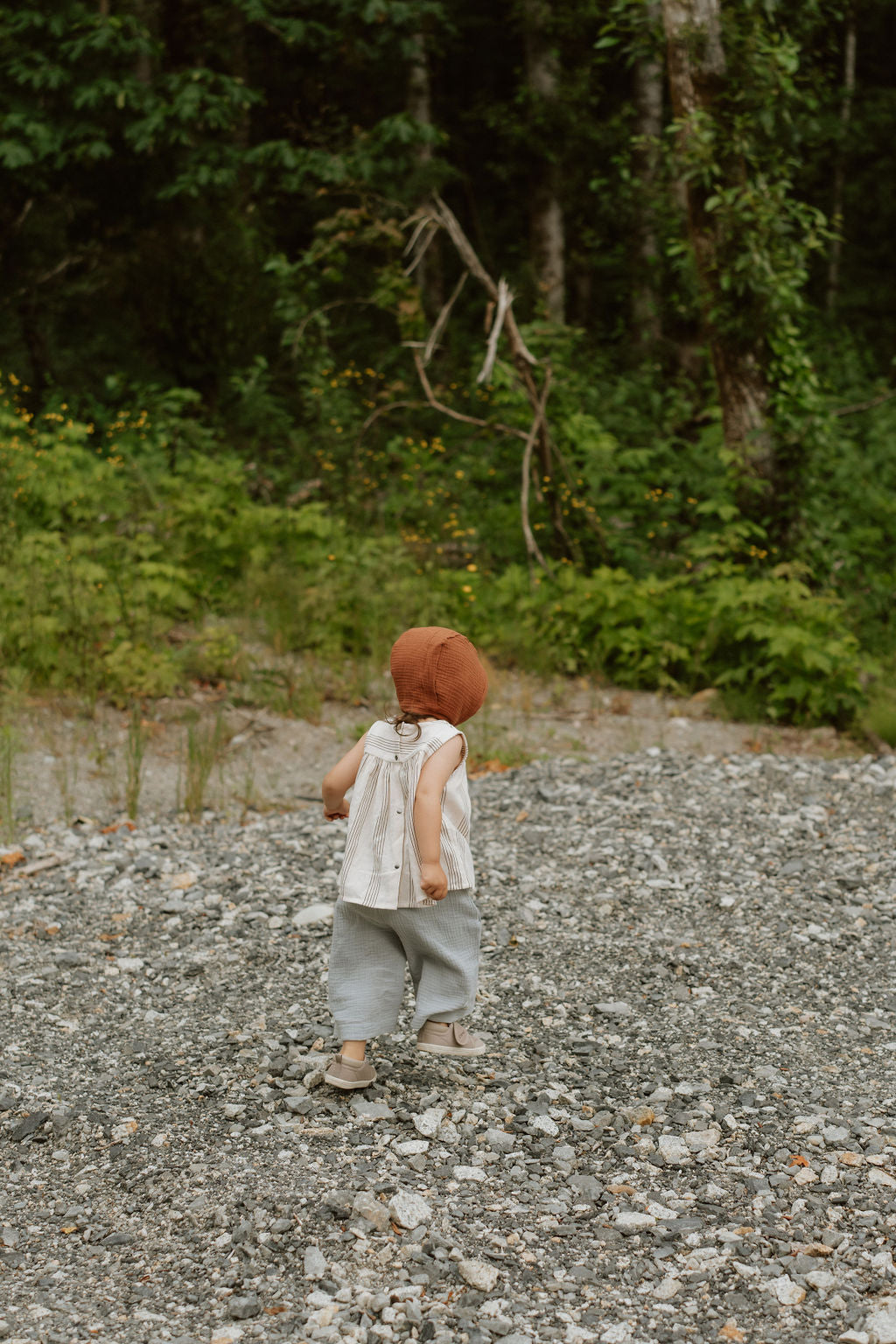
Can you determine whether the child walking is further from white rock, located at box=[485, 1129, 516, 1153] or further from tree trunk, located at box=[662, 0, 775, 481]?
tree trunk, located at box=[662, 0, 775, 481]

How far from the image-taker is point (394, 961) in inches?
122

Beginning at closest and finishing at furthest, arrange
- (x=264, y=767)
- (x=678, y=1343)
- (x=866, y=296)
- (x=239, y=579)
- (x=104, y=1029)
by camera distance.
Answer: (x=678, y=1343) < (x=104, y=1029) < (x=264, y=767) < (x=239, y=579) < (x=866, y=296)

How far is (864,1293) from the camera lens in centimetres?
235

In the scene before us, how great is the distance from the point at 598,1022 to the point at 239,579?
5.52 meters

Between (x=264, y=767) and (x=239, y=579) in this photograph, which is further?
(x=239, y=579)

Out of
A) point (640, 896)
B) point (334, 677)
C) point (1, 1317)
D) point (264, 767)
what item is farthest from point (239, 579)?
point (1, 1317)

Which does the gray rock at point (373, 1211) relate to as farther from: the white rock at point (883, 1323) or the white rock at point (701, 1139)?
the white rock at point (883, 1323)

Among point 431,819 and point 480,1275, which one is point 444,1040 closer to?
point 431,819

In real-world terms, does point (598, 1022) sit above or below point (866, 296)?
below

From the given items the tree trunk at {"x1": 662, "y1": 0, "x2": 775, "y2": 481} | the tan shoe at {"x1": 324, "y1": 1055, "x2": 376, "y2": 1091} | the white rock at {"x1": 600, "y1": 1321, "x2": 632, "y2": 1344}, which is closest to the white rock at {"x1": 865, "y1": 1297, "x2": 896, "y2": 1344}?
the white rock at {"x1": 600, "y1": 1321, "x2": 632, "y2": 1344}

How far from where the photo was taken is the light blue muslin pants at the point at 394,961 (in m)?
3.04

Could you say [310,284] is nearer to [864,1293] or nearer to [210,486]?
[210,486]

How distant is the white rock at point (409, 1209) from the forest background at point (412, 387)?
4333 mm

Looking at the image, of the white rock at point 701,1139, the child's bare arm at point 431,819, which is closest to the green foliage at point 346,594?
the child's bare arm at point 431,819
